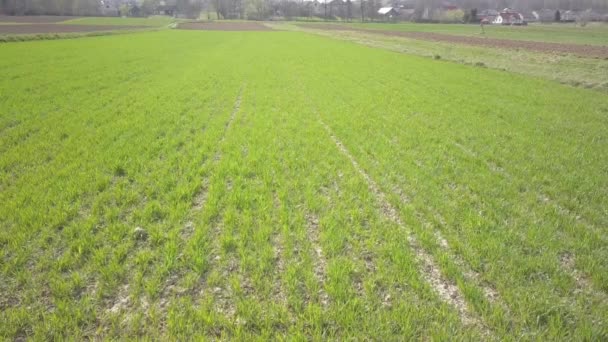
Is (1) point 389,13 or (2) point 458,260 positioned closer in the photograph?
(2) point 458,260

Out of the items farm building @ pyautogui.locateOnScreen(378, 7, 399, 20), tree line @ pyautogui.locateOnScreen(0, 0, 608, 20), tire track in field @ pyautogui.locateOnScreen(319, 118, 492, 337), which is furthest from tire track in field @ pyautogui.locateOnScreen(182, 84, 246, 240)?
farm building @ pyautogui.locateOnScreen(378, 7, 399, 20)

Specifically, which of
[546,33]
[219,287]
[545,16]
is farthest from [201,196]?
[545,16]

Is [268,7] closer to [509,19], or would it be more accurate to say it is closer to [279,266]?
[509,19]

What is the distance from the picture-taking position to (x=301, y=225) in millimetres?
4898

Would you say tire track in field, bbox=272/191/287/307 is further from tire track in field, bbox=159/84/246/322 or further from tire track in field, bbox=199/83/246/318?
tire track in field, bbox=159/84/246/322

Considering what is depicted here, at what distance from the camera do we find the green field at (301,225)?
3234mm

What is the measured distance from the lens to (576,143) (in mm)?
8508

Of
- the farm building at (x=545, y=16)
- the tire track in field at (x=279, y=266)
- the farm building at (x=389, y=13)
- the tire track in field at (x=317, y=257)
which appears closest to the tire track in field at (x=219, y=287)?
the tire track in field at (x=279, y=266)

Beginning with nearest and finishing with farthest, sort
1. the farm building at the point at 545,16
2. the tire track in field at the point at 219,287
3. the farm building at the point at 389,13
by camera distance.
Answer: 1. the tire track in field at the point at 219,287
2. the farm building at the point at 545,16
3. the farm building at the point at 389,13

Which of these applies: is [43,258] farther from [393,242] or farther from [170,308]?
[393,242]

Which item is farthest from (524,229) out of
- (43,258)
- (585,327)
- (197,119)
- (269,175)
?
(197,119)

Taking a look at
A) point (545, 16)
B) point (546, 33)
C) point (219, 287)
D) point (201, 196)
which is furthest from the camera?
point (545, 16)

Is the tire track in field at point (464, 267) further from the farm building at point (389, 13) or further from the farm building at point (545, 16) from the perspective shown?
the farm building at point (545, 16)

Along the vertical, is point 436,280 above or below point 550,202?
below
